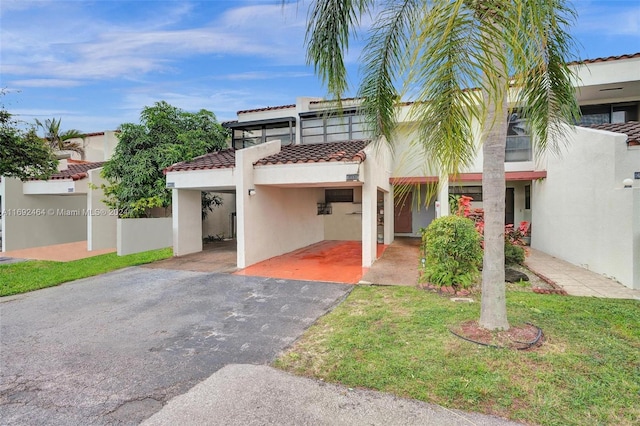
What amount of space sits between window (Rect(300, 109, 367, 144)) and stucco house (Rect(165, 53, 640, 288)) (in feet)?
0.16

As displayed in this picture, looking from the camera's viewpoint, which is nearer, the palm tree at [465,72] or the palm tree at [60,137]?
the palm tree at [465,72]

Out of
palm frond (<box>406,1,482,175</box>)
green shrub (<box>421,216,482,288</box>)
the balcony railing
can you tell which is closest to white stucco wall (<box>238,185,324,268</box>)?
green shrub (<box>421,216,482,288</box>)

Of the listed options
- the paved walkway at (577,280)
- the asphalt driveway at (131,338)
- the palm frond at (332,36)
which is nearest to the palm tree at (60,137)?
the asphalt driveway at (131,338)

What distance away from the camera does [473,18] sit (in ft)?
9.54

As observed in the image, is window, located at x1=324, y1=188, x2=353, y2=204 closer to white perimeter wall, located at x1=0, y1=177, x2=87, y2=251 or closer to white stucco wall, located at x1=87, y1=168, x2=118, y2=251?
white stucco wall, located at x1=87, y1=168, x2=118, y2=251

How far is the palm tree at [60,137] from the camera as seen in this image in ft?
88.4

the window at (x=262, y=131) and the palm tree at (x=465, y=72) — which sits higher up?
the window at (x=262, y=131)

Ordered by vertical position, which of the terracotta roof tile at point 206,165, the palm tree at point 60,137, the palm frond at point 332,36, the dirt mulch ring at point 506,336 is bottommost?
the dirt mulch ring at point 506,336

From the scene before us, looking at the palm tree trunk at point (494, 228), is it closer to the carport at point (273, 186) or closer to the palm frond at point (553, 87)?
the palm frond at point (553, 87)

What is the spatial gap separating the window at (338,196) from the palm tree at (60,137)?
838 inches

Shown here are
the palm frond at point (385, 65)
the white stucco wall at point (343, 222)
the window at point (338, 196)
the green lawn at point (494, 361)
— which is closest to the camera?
the green lawn at point (494, 361)

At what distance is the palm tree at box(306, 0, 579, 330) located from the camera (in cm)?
287

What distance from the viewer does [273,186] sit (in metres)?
13.1

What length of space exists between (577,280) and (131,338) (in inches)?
428
